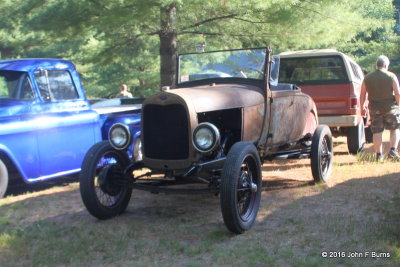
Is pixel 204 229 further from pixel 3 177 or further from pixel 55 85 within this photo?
pixel 55 85

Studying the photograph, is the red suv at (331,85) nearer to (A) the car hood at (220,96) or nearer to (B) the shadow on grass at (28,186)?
(A) the car hood at (220,96)

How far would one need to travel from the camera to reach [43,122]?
254 inches

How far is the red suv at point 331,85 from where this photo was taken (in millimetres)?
8695

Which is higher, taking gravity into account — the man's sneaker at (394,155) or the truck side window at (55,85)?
the truck side window at (55,85)

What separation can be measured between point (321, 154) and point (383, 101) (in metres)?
2.12

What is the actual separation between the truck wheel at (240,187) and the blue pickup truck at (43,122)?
1.62 metres

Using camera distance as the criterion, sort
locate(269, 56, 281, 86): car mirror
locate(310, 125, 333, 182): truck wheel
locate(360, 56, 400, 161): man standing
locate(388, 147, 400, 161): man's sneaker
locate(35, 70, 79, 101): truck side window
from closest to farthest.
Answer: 1. locate(269, 56, 281, 86): car mirror
2. locate(310, 125, 333, 182): truck wheel
3. locate(35, 70, 79, 101): truck side window
4. locate(360, 56, 400, 161): man standing
5. locate(388, 147, 400, 161): man's sneaker

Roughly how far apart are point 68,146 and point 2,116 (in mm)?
973

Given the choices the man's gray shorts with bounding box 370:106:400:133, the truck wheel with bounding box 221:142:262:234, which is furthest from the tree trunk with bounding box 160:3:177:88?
the truck wheel with bounding box 221:142:262:234

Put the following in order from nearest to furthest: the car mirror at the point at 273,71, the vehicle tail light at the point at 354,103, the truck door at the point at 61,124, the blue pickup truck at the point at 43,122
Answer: the car mirror at the point at 273,71 < the blue pickup truck at the point at 43,122 < the truck door at the point at 61,124 < the vehicle tail light at the point at 354,103

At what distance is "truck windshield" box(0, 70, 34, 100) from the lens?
663cm

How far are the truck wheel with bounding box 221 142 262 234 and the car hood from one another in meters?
0.54

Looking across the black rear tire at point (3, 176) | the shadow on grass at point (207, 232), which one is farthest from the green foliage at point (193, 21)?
the shadow on grass at point (207, 232)

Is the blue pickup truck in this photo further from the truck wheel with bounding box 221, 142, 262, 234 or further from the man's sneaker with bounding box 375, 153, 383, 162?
the man's sneaker with bounding box 375, 153, 383, 162
